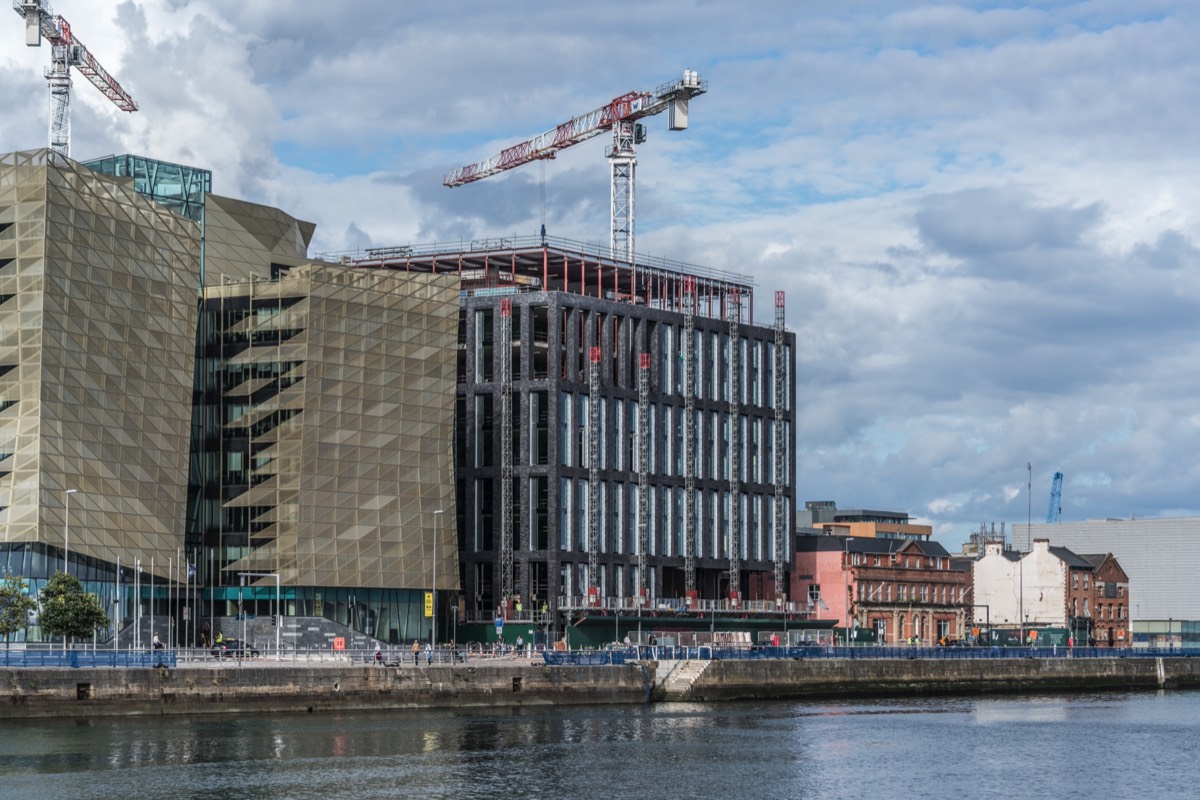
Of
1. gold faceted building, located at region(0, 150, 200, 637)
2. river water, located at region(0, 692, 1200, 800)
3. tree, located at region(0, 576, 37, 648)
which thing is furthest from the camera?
gold faceted building, located at region(0, 150, 200, 637)

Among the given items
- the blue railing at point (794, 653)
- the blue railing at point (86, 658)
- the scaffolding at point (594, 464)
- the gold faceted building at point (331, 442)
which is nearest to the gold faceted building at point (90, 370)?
the gold faceted building at point (331, 442)

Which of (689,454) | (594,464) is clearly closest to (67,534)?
(594,464)

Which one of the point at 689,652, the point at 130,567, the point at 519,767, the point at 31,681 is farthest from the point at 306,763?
the point at 130,567

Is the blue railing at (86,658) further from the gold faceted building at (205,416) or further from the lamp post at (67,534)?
the gold faceted building at (205,416)

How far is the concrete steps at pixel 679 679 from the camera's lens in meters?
136

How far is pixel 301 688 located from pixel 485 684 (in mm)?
13578

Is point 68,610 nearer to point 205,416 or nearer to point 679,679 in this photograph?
point 205,416

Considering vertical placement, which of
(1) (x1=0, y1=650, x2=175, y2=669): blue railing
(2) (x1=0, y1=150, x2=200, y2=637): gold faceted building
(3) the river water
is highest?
(2) (x1=0, y1=150, x2=200, y2=637): gold faceted building

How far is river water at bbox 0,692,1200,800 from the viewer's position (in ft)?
287

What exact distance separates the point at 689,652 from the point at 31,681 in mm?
50268

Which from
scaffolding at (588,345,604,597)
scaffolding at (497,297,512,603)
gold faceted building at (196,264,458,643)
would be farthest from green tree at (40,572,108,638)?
scaffolding at (588,345,604,597)

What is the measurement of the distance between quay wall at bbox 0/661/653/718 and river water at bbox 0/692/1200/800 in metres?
1.18

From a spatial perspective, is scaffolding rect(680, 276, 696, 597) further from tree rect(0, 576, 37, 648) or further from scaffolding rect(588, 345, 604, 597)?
tree rect(0, 576, 37, 648)

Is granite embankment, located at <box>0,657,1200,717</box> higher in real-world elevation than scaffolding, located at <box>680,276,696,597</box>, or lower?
lower
